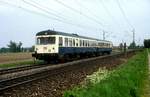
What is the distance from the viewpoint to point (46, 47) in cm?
3644

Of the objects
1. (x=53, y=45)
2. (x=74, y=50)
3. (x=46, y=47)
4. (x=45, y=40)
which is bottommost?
(x=74, y=50)

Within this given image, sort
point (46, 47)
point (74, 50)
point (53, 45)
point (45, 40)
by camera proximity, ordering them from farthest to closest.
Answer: point (74, 50)
point (45, 40)
point (46, 47)
point (53, 45)

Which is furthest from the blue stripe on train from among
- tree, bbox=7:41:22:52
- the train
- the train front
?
tree, bbox=7:41:22:52

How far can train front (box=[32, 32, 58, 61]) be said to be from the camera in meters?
35.8

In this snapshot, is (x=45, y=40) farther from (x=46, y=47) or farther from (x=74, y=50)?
(x=74, y=50)

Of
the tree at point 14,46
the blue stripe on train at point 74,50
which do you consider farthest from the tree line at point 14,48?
the blue stripe on train at point 74,50

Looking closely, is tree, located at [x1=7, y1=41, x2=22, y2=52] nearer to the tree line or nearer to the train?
the tree line

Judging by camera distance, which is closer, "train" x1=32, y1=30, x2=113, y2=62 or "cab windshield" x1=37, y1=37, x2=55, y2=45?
"train" x1=32, y1=30, x2=113, y2=62

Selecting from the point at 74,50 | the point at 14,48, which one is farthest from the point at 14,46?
the point at 74,50

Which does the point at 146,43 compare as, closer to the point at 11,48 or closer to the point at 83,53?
the point at 11,48

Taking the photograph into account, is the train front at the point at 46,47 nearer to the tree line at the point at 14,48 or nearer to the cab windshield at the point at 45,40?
the cab windshield at the point at 45,40

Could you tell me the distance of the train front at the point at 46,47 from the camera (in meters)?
35.8

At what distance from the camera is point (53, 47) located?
35.8 m

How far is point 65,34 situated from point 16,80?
62.8 feet
